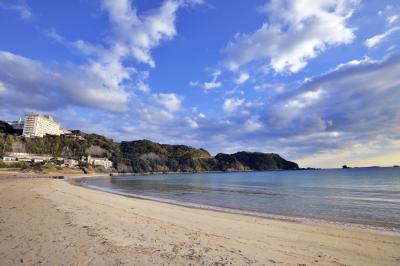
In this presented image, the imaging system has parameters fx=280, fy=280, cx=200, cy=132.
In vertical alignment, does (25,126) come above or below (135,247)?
above

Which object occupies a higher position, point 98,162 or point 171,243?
point 98,162

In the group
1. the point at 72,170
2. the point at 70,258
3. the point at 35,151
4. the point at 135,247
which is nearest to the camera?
the point at 70,258

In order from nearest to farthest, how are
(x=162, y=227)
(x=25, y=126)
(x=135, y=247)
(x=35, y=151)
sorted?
(x=135, y=247) → (x=162, y=227) → (x=35, y=151) → (x=25, y=126)

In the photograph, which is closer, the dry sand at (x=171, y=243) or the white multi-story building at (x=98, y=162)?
the dry sand at (x=171, y=243)

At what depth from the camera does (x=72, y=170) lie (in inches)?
4961

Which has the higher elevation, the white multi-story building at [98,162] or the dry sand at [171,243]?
the white multi-story building at [98,162]

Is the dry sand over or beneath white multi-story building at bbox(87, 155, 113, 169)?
beneath

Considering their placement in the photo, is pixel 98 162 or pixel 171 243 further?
pixel 98 162

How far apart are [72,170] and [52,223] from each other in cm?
12579

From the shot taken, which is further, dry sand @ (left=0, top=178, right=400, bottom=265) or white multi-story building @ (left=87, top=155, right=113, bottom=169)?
white multi-story building @ (left=87, top=155, right=113, bottom=169)

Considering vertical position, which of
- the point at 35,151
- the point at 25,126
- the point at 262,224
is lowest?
the point at 262,224

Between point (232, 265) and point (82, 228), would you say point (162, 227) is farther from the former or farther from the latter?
point (232, 265)

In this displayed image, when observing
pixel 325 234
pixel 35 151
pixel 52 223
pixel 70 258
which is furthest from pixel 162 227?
pixel 35 151

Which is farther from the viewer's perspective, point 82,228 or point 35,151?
point 35,151
